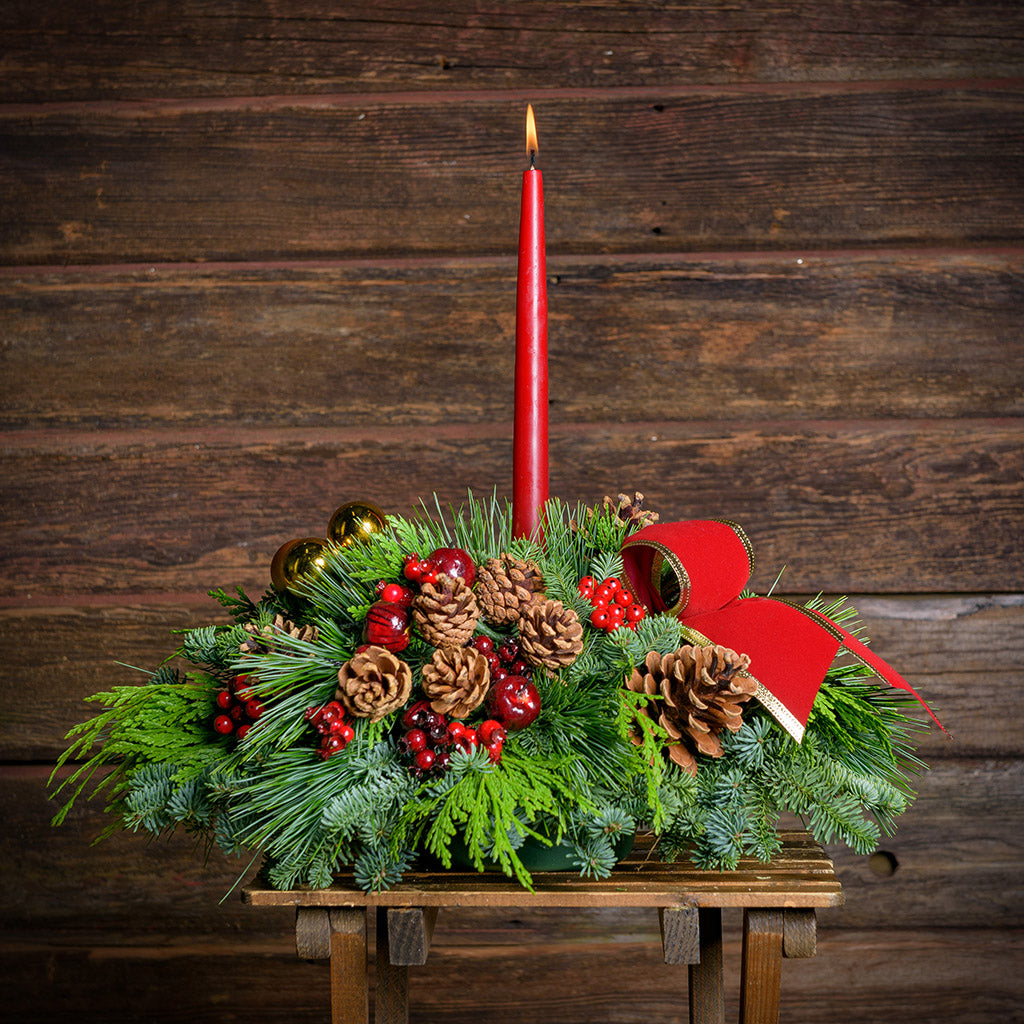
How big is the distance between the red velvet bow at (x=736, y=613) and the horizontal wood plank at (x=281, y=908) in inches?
24.3

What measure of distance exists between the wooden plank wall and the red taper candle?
1.61ft

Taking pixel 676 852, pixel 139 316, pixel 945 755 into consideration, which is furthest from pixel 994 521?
pixel 139 316

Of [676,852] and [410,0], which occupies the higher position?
[410,0]

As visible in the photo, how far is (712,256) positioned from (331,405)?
482mm

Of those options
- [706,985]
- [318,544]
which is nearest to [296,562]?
[318,544]

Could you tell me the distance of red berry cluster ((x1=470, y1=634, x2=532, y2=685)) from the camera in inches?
20.0

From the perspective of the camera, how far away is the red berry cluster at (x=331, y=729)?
0.47 metres

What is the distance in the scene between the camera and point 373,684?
47 cm

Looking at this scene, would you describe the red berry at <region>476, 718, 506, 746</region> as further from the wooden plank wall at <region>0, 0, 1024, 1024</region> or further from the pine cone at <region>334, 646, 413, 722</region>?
the wooden plank wall at <region>0, 0, 1024, 1024</region>

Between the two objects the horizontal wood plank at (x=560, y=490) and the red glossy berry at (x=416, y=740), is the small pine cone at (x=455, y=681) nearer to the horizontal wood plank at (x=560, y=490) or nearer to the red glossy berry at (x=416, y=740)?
the red glossy berry at (x=416, y=740)

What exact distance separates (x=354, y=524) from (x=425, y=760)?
20 centimetres

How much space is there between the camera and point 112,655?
1077 mm

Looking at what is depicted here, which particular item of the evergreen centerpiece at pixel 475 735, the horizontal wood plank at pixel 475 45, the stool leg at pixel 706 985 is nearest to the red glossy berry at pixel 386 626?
the evergreen centerpiece at pixel 475 735

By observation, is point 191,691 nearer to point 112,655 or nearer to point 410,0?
point 112,655
